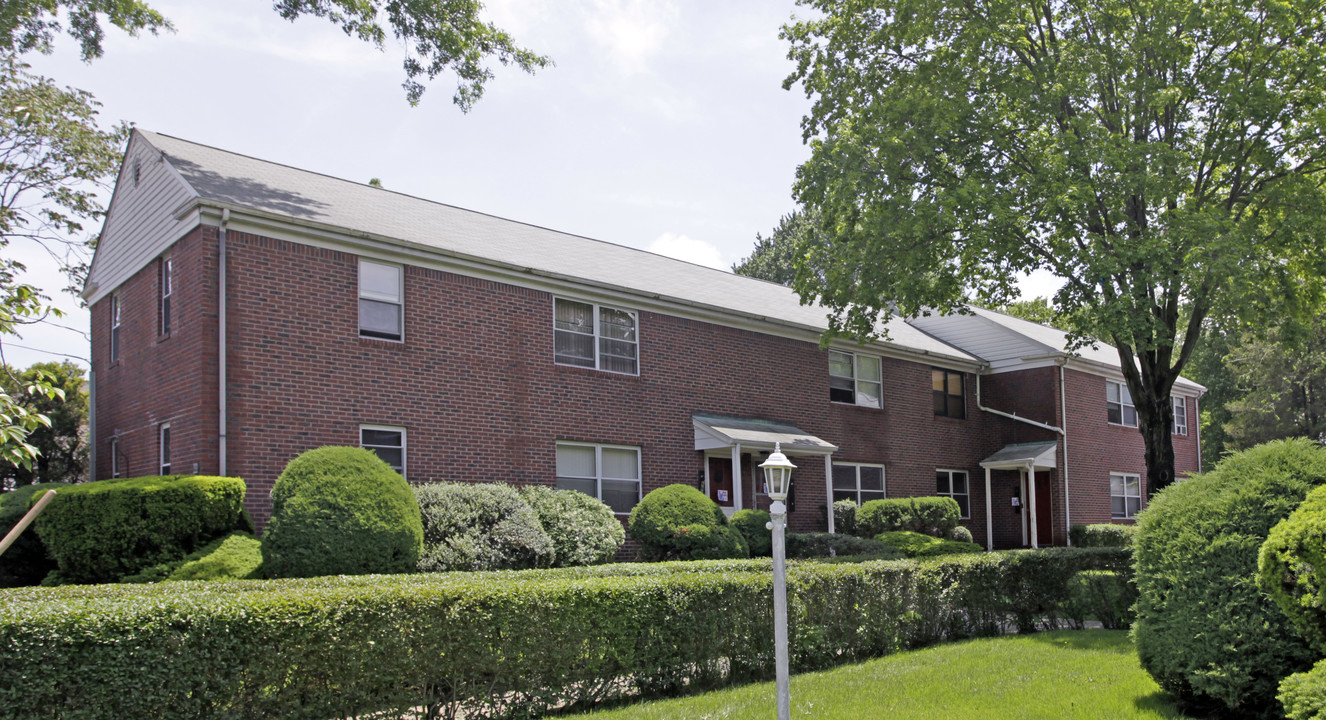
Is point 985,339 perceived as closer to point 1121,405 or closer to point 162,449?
point 1121,405

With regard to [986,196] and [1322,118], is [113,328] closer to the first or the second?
[986,196]

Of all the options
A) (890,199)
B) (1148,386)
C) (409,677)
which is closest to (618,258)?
(890,199)

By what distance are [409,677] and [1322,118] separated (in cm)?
1501

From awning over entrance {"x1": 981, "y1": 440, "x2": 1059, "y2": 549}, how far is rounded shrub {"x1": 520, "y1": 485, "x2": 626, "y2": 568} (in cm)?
1414

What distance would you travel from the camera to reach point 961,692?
28.3 ft

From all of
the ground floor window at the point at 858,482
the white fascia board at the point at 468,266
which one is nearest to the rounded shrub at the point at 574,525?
the white fascia board at the point at 468,266

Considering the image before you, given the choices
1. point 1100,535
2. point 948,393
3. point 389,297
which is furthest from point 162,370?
point 1100,535

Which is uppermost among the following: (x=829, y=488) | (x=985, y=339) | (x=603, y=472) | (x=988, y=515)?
(x=985, y=339)

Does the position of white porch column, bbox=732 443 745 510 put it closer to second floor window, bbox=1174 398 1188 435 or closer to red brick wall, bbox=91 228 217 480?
red brick wall, bbox=91 228 217 480

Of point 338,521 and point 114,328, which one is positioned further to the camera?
point 114,328

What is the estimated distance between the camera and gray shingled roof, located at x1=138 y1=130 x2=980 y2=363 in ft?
52.5

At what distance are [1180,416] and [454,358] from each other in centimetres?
2897

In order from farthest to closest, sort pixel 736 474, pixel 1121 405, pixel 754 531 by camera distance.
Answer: pixel 1121 405, pixel 736 474, pixel 754 531

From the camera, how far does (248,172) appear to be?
57.0ft
